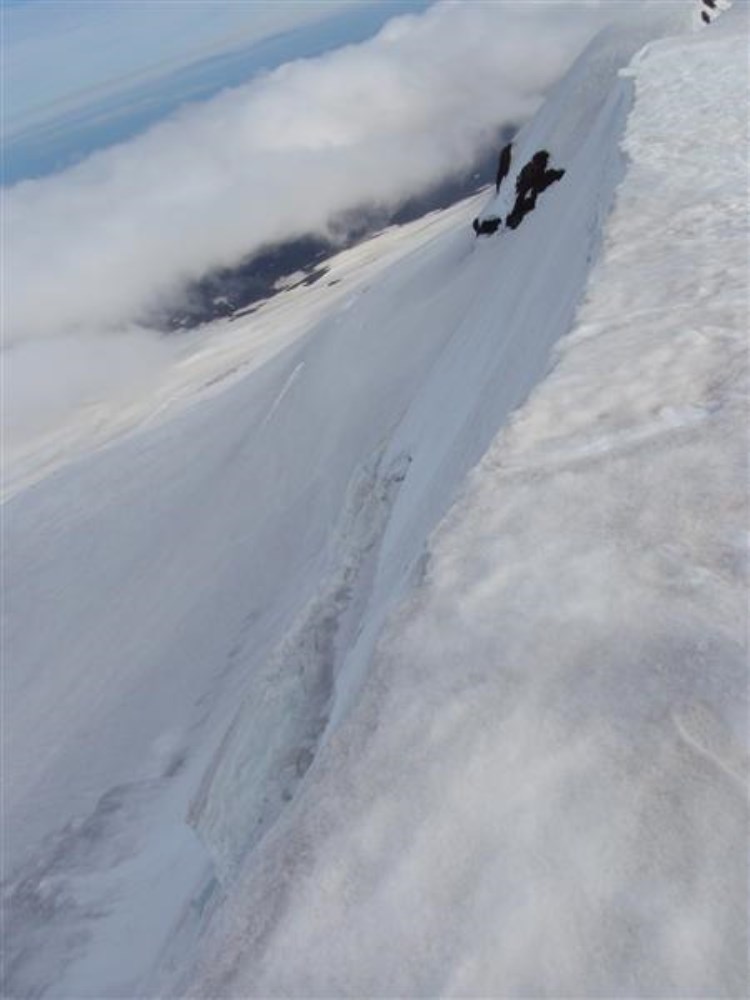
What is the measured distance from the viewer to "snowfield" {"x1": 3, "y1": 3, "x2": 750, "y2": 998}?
2646 mm

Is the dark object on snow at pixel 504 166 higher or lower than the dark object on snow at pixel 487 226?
higher

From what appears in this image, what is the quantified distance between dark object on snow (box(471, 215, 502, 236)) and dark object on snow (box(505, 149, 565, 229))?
124 cm

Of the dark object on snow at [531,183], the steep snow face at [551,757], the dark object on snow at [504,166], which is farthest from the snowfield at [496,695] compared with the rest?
the dark object on snow at [504,166]

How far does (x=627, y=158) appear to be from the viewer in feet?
32.4

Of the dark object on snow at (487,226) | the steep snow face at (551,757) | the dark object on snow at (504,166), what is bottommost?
the dark object on snow at (487,226)

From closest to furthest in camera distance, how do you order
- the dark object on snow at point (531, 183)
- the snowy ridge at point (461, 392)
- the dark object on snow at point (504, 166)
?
the snowy ridge at point (461, 392)
the dark object on snow at point (531, 183)
the dark object on snow at point (504, 166)

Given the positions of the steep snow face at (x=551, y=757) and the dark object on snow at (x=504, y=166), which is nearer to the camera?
the steep snow face at (x=551, y=757)

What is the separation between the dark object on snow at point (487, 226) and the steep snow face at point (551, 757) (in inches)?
759

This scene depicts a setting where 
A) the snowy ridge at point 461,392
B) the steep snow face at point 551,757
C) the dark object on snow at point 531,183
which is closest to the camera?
the steep snow face at point 551,757

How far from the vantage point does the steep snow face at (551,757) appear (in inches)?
99.7

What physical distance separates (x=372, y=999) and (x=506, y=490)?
2.46 meters

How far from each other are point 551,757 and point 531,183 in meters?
20.2

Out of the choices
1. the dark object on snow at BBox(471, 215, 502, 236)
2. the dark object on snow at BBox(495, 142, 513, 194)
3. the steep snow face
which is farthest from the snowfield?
the dark object on snow at BBox(495, 142, 513, 194)

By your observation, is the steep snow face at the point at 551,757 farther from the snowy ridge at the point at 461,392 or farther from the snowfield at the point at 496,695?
the snowy ridge at the point at 461,392
